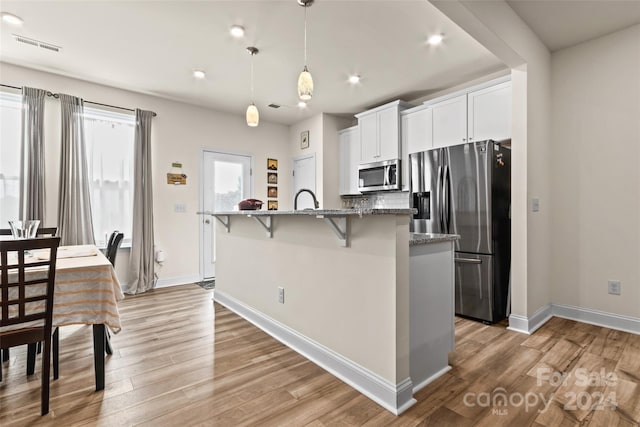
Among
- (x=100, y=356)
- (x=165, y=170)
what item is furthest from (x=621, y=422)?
(x=165, y=170)

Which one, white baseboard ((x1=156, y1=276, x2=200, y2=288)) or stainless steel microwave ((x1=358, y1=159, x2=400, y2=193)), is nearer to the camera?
stainless steel microwave ((x1=358, y1=159, x2=400, y2=193))

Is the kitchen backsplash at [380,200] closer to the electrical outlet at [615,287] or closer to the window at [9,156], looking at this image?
the electrical outlet at [615,287]

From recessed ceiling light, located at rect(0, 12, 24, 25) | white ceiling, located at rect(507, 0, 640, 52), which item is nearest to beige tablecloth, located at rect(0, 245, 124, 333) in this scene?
recessed ceiling light, located at rect(0, 12, 24, 25)

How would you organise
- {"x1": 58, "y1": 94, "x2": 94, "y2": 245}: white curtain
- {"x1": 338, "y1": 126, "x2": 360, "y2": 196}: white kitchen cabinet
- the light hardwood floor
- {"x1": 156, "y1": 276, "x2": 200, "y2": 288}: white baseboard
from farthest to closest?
{"x1": 338, "y1": 126, "x2": 360, "y2": 196}: white kitchen cabinet < {"x1": 156, "y1": 276, "x2": 200, "y2": 288}: white baseboard < {"x1": 58, "y1": 94, "x2": 94, "y2": 245}: white curtain < the light hardwood floor

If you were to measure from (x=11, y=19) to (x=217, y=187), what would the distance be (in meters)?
2.85

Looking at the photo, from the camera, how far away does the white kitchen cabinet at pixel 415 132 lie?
3.86 metres

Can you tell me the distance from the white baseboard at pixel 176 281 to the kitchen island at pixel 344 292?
2.14 m

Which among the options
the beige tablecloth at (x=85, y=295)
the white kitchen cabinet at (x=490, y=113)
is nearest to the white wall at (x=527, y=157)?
the white kitchen cabinet at (x=490, y=113)

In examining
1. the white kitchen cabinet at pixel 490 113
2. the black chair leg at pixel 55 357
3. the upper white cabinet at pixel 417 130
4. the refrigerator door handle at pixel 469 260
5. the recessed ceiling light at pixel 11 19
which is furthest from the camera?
the upper white cabinet at pixel 417 130

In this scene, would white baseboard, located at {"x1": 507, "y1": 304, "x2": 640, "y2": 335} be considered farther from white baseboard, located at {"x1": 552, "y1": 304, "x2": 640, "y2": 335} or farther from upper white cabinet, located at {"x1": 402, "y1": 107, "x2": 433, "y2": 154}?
upper white cabinet, located at {"x1": 402, "y1": 107, "x2": 433, "y2": 154}

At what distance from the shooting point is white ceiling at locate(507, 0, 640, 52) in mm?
2396

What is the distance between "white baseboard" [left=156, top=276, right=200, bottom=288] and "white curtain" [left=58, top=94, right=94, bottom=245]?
3.42 ft

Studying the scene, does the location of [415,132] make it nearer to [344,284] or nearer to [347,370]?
[344,284]

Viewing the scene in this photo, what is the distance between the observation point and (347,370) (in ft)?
6.24
